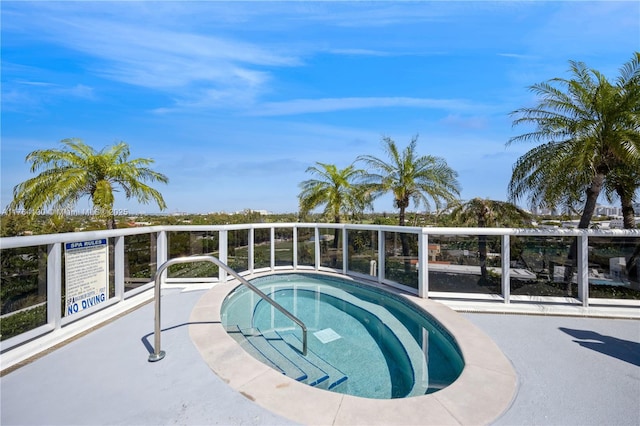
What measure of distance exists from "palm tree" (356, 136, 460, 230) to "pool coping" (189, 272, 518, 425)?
382 inches

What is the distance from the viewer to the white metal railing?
13.2 feet

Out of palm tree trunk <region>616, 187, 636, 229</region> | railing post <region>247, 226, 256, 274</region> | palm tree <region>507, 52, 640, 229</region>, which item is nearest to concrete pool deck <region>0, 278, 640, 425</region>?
palm tree <region>507, 52, 640, 229</region>

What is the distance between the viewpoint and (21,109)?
47.8ft

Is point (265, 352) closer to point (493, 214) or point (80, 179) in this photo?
point (80, 179)

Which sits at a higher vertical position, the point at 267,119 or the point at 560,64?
the point at 267,119

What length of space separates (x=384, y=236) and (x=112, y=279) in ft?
20.8

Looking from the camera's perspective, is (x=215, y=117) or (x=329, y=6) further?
(x=215, y=117)

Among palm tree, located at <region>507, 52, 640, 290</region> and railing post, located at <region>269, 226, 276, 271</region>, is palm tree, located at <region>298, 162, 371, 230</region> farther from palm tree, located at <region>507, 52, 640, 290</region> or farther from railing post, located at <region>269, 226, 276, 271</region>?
palm tree, located at <region>507, 52, 640, 290</region>

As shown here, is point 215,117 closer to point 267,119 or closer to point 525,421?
point 267,119

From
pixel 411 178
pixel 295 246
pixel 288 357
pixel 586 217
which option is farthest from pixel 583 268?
pixel 411 178

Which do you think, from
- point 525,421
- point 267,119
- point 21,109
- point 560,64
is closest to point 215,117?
point 267,119

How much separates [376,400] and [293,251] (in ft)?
24.1

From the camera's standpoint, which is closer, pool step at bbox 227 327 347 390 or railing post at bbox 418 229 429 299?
pool step at bbox 227 327 347 390

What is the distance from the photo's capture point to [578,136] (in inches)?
272
